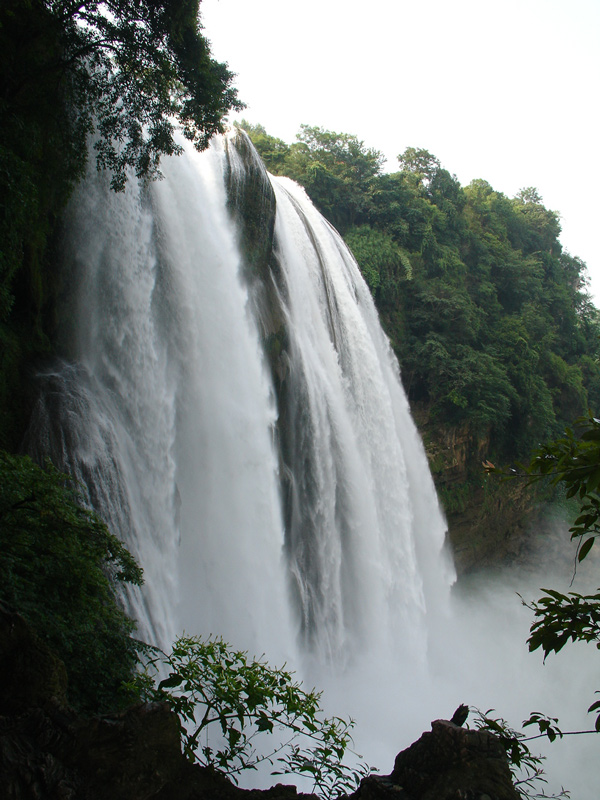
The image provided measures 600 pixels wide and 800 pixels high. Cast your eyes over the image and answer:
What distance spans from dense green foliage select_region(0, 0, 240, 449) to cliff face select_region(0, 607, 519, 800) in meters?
4.40

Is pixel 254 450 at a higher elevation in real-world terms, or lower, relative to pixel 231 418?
lower

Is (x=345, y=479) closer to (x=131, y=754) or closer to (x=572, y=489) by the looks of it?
(x=131, y=754)

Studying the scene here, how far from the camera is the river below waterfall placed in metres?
7.75

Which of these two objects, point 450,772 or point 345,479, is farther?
point 345,479

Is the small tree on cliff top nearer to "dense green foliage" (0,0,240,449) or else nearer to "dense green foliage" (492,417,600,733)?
"dense green foliage" (0,0,240,449)

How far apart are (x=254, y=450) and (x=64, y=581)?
6.26 metres

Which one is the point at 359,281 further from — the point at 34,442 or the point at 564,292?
the point at 564,292

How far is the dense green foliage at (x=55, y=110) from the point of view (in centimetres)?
592

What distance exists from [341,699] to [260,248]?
9.80 metres

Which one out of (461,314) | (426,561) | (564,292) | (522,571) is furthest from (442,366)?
(564,292)

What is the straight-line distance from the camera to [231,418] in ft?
33.2

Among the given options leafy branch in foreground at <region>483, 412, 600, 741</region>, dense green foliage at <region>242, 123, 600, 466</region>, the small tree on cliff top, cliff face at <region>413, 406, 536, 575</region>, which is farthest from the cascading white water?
leafy branch in foreground at <region>483, 412, 600, 741</region>

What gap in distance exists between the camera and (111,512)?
→ 6.57m

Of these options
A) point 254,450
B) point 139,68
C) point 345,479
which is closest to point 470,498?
point 345,479
